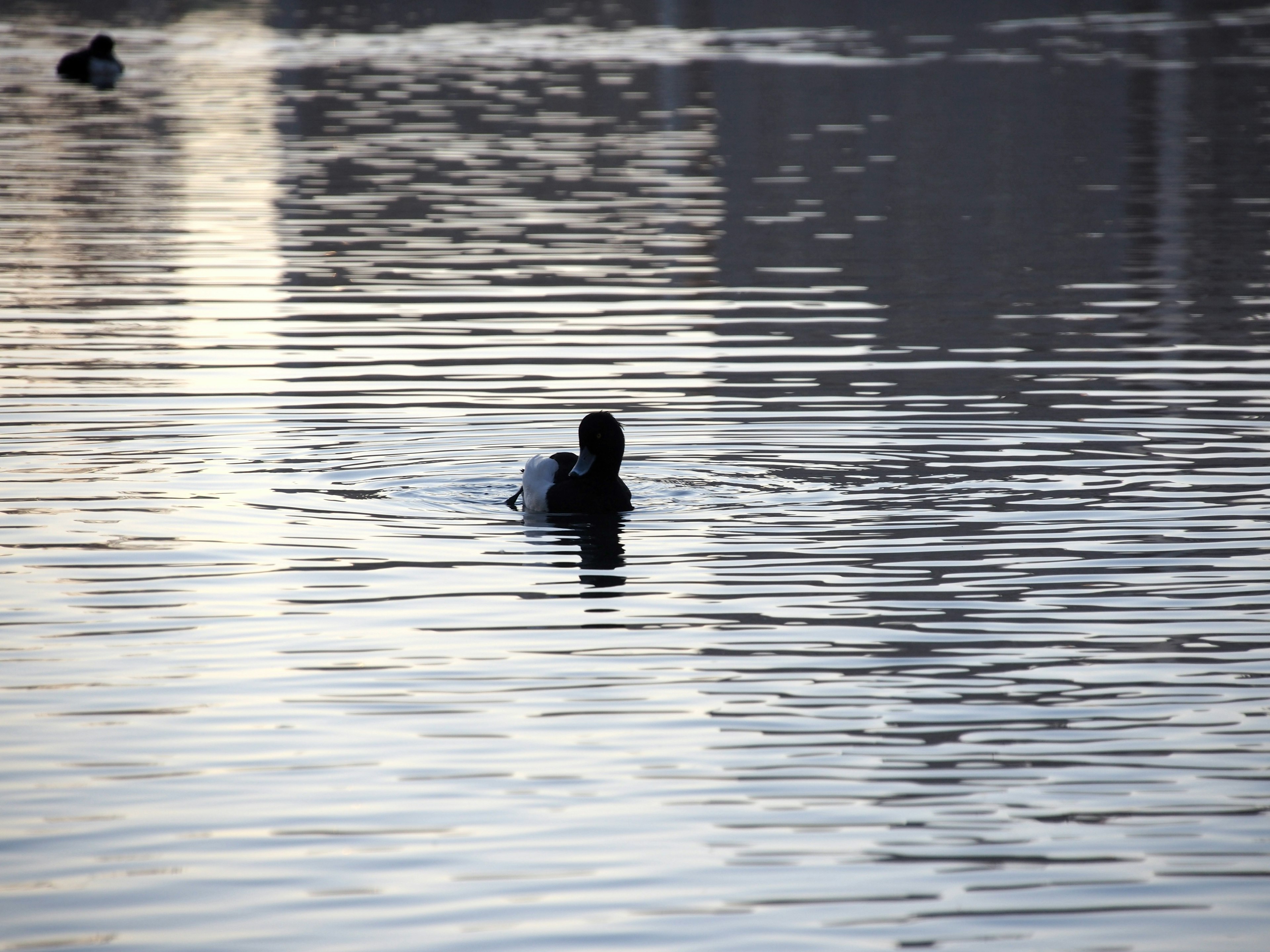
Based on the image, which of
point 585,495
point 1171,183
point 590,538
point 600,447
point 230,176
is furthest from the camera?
point 230,176

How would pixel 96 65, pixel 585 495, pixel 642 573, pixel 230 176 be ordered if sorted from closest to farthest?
pixel 642 573 < pixel 585 495 < pixel 230 176 < pixel 96 65

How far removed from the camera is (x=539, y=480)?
1384 centimetres

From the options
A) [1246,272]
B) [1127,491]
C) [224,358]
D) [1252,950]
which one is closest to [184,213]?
[224,358]

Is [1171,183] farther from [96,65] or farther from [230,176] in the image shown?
[96,65]

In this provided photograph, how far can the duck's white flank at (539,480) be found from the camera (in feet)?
45.3

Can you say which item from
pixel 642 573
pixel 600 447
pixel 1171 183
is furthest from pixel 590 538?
pixel 1171 183

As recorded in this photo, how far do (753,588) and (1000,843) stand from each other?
156 inches

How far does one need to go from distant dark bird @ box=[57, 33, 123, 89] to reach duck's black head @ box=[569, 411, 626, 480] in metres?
39.0

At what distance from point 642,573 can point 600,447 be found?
1.42 metres

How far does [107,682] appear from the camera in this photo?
10203mm

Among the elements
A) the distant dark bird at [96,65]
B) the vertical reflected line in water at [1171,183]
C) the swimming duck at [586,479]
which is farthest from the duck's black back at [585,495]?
the distant dark bird at [96,65]

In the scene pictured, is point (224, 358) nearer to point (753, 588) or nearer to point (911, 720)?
point (753, 588)

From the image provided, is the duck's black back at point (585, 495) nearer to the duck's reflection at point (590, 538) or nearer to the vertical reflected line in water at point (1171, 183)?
the duck's reflection at point (590, 538)

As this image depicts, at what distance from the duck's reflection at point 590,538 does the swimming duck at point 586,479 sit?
0.18 feet
